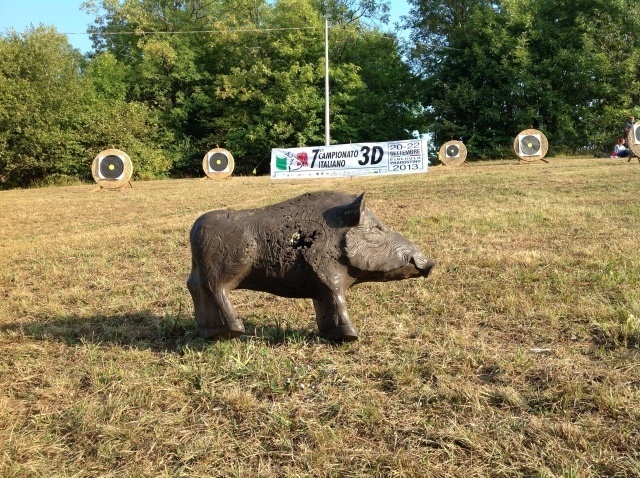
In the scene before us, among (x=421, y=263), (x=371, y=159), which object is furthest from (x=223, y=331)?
(x=371, y=159)

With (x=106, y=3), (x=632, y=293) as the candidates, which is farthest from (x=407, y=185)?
(x=106, y=3)

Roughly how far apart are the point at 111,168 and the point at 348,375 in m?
18.4

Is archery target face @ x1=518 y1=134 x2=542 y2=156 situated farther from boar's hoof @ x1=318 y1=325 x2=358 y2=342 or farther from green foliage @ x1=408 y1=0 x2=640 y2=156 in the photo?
boar's hoof @ x1=318 y1=325 x2=358 y2=342

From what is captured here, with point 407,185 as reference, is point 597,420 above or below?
below

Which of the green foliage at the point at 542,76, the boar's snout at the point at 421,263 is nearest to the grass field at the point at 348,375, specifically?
the boar's snout at the point at 421,263

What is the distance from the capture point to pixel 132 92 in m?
31.3

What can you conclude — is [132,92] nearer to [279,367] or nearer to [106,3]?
[106,3]

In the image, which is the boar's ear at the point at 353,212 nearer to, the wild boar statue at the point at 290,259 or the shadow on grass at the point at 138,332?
the wild boar statue at the point at 290,259

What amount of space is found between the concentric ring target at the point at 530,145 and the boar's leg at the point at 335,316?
20.8m

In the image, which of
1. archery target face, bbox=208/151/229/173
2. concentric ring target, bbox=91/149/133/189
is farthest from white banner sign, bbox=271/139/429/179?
archery target face, bbox=208/151/229/173

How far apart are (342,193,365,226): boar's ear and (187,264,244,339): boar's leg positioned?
845mm

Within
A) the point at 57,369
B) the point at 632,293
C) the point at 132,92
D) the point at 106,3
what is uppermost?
the point at 106,3

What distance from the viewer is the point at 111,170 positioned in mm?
19484

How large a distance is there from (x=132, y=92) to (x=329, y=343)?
3116 centimetres
